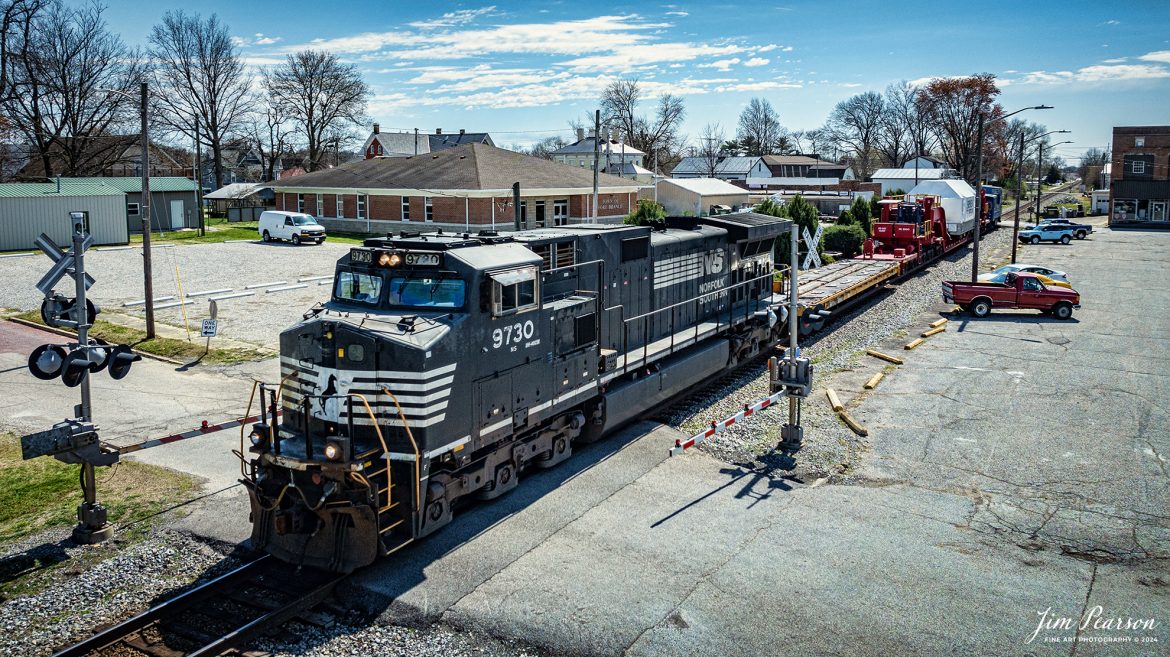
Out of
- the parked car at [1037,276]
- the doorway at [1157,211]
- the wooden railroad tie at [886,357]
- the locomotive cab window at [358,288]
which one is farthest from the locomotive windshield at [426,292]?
the doorway at [1157,211]

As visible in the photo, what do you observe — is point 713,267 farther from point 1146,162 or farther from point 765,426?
point 1146,162

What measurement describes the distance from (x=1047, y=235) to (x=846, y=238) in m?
19.4

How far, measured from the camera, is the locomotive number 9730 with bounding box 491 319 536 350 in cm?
1049

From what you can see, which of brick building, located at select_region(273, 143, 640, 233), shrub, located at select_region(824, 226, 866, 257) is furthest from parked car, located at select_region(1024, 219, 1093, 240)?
brick building, located at select_region(273, 143, 640, 233)

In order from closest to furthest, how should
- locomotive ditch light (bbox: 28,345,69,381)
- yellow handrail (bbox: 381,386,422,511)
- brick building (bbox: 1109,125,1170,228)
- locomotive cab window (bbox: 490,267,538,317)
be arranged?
yellow handrail (bbox: 381,386,422,511) < locomotive ditch light (bbox: 28,345,69,381) < locomotive cab window (bbox: 490,267,538,317) < brick building (bbox: 1109,125,1170,228)

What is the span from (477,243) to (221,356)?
1186cm

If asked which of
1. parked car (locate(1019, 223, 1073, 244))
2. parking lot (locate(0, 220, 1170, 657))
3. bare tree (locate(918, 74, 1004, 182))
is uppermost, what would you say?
bare tree (locate(918, 74, 1004, 182))

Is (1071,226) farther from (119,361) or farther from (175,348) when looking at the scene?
(119,361)

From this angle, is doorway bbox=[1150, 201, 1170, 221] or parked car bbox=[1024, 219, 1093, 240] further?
doorway bbox=[1150, 201, 1170, 221]

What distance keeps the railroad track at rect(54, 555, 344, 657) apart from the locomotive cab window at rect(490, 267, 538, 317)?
361cm

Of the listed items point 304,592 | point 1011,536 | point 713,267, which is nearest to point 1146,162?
point 713,267

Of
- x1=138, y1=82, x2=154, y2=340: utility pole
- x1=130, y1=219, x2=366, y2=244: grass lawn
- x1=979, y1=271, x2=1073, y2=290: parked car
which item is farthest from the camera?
x1=130, y1=219, x2=366, y2=244: grass lawn

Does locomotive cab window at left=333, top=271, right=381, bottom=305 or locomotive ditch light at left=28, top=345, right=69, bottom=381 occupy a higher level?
locomotive cab window at left=333, top=271, right=381, bottom=305

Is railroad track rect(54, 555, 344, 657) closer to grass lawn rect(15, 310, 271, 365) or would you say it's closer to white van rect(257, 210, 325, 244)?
grass lawn rect(15, 310, 271, 365)
